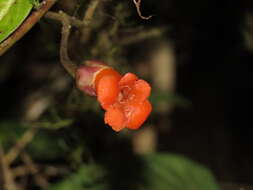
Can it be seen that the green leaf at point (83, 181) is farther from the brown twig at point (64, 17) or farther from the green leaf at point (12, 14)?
the green leaf at point (12, 14)

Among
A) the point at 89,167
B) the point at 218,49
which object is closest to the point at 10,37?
the point at 89,167

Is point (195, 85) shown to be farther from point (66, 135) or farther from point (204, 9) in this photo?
point (66, 135)

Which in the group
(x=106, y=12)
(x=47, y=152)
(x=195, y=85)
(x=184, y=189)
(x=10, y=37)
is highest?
(x=10, y=37)

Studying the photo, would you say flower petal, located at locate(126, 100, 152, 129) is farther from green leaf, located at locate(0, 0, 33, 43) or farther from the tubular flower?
green leaf, located at locate(0, 0, 33, 43)

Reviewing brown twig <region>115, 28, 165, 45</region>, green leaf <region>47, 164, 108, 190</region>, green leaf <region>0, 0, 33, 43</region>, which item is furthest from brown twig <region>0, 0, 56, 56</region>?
green leaf <region>47, 164, 108, 190</region>

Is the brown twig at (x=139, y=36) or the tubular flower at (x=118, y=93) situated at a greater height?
the tubular flower at (x=118, y=93)

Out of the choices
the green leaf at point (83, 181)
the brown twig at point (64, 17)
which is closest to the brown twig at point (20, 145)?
the green leaf at point (83, 181)

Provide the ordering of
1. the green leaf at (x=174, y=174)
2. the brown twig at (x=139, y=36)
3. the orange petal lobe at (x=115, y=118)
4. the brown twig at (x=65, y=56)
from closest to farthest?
the orange petal lobe at (x=115, y=118) → the brown twig at (x=65, y=56) → the brown twig at (x=139, y=36) → the green leaf at (x=174, y=174)

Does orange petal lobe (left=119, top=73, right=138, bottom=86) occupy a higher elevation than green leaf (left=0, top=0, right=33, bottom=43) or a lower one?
lower
